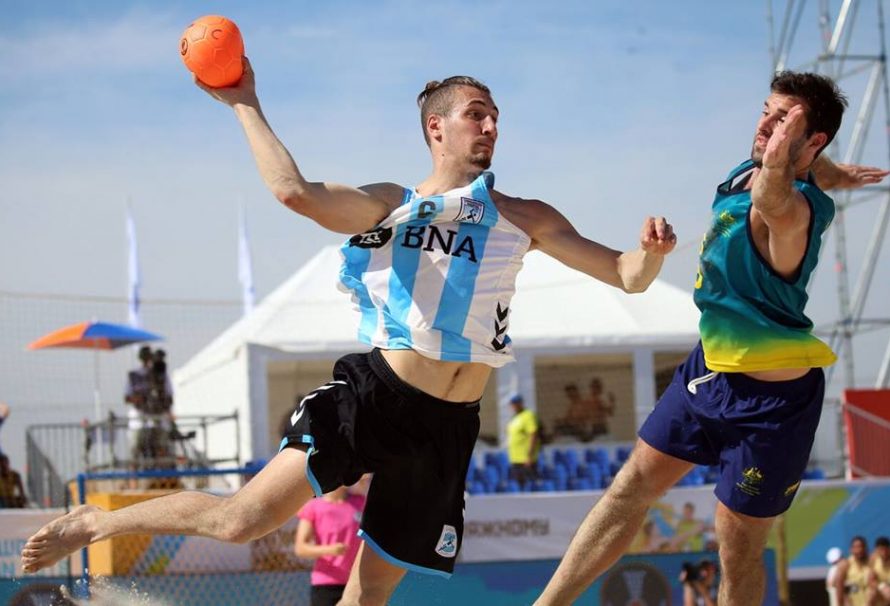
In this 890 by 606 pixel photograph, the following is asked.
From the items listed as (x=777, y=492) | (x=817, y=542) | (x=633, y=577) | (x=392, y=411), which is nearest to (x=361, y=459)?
(x=392, y=411)

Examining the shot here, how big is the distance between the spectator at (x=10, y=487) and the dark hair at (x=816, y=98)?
381 inches

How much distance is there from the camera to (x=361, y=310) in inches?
192

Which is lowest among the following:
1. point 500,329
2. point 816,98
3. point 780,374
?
point 780,374

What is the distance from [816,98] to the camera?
188 inches

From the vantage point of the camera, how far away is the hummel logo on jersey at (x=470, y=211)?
15.6ft

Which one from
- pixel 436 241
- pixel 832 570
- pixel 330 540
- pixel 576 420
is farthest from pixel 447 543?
pixel 576 420

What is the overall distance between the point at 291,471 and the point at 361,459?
271mm

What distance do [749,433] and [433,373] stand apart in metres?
1.23

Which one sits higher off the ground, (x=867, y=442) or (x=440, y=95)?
(x=440, y=95)

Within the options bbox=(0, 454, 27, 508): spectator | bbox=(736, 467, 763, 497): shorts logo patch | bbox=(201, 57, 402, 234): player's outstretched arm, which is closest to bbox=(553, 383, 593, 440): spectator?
bbox=(0, 454, 27, 508): spectator

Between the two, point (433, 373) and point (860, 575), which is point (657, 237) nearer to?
point (433, 373)

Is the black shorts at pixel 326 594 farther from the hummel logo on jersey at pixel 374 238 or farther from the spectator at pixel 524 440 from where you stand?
the spectator at pixel 524 440

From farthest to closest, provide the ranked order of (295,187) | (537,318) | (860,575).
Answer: (537,318) → (860,575) → (295,187)

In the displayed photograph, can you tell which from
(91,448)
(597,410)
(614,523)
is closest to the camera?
(614,523)
